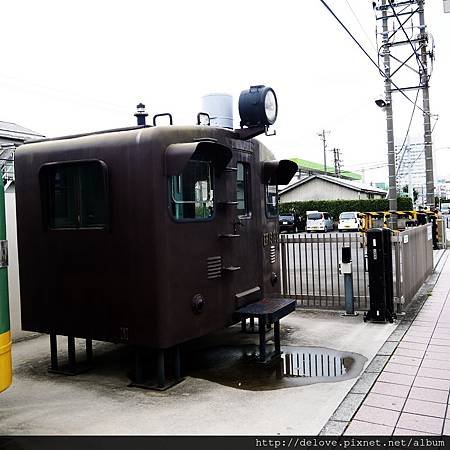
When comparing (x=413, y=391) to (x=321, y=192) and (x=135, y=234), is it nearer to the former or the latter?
(x=135, y=234)

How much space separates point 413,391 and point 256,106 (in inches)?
141

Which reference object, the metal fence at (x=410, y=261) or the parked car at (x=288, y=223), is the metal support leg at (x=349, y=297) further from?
the parked car at (x=288, y=223)

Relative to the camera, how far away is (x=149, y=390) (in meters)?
5.07

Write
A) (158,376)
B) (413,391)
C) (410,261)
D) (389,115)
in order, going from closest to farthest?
1. (413,391)
2. (158,376)
3. (410,261)
4. (389,115)

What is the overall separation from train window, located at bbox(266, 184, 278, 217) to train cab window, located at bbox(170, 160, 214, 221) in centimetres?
172

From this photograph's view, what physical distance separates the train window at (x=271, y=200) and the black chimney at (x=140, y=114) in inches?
84.4

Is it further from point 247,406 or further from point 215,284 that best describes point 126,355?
point 247,406

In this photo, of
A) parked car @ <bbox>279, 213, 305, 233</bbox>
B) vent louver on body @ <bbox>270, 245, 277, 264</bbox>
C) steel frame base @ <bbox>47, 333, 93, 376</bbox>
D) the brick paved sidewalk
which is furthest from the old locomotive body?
parked car @ <bbox>279, 213, 305, 233</bbox>

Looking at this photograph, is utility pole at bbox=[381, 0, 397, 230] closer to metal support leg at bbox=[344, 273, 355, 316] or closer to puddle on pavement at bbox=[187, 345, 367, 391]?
metal support leg at bbox=[344, 273, 355, 316]

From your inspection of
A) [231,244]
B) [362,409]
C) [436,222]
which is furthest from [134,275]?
[436,222]

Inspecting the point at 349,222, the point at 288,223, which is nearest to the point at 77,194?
the point at 288,223

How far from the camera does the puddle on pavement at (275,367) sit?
525cm

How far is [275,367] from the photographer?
573 centimetres

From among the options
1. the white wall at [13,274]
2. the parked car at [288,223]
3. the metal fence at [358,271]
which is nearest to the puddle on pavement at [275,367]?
the metal fence at [358,271]
